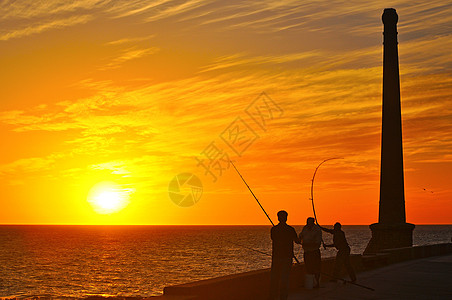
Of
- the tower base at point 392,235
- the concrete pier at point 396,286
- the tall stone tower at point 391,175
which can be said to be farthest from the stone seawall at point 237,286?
the tall stone tower at point 391,175

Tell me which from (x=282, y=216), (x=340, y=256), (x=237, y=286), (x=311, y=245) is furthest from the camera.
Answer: (x=340, y=256)

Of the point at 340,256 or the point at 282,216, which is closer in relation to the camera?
the point at 282,216

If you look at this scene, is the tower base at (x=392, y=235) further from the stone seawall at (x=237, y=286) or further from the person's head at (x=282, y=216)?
the person's head at (x=282, y=216)

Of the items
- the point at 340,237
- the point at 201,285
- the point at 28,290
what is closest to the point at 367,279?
the point at 340,237

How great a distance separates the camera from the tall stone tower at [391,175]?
2978cm

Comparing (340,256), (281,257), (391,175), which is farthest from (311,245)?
(391,175)

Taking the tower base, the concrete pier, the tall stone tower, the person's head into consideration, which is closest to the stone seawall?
the concrete pier

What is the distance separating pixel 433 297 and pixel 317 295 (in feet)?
7.55

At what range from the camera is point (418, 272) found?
734 inches

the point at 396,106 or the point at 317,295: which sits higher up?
the point at 396,106

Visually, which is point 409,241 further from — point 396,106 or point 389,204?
point 396,106

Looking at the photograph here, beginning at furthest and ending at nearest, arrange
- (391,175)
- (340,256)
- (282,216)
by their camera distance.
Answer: (391,175), (340,256), (282,216)

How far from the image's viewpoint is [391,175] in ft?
97.8

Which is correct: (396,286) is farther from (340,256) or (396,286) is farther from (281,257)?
(281,257)
